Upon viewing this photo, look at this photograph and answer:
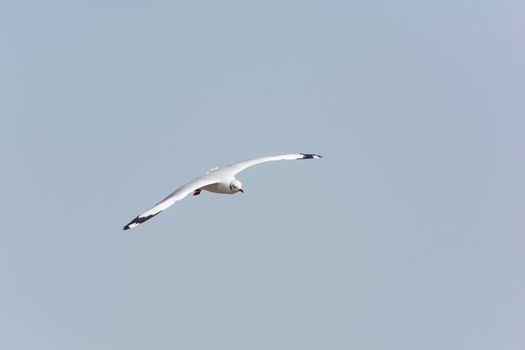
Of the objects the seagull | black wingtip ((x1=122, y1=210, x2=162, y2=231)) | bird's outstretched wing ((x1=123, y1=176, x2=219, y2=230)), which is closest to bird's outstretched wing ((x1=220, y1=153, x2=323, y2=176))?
the seagull

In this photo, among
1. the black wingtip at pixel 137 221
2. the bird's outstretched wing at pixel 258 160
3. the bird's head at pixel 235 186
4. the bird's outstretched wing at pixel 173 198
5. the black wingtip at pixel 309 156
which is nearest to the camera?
the black wingtip at pixel 137 221

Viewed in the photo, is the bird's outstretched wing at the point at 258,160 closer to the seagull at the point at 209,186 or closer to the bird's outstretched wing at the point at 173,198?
the seagull at the point at 209,186

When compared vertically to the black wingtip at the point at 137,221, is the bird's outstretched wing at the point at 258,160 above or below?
above

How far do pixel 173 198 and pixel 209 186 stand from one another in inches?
141

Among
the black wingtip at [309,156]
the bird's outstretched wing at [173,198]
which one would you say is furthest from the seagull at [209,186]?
the black wingtip at [309,156]

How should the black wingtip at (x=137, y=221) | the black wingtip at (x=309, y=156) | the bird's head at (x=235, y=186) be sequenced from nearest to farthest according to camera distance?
the black wingtip at (x=137, y=221)
the bird's head at (x=235, y=186)
the black wingtip at (x=309, y=156)

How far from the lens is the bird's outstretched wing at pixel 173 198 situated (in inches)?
1711

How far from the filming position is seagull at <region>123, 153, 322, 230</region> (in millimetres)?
44000

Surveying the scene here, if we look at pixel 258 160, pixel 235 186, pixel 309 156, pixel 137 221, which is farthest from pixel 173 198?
pixel 309 156

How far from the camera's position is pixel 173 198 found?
4544 cm

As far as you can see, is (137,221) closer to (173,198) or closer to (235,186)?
(173,198)

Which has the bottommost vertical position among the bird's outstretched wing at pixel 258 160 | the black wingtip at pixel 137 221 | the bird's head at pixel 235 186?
the black wingtip at pixel 137 221

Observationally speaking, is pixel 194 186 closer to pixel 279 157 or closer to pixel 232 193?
pixel 232 193

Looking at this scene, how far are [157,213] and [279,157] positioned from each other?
48.4ft
